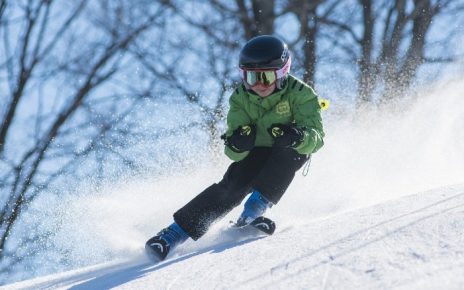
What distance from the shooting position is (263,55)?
3.72m

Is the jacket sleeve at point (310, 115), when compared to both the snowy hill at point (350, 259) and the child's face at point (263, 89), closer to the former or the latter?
the child's face at point (263, 89)

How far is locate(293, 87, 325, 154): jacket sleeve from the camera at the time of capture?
12.4ft

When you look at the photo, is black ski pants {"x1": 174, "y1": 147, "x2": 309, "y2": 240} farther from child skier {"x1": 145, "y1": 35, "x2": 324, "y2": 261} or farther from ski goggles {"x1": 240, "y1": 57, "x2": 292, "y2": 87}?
ski goggles {"x1": 240, "y1": 57, "x2": 292, "y2": 87}

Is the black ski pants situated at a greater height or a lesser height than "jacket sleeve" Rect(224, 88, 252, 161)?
lesser

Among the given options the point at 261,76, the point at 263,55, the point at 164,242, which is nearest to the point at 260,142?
the point at 261,76

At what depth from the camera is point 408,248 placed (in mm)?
2021

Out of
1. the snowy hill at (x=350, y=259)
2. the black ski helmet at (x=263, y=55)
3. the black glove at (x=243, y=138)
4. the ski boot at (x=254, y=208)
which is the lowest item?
the snowy hill at (x=350, y=259)

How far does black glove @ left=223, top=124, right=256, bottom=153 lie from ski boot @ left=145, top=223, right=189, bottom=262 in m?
0.60

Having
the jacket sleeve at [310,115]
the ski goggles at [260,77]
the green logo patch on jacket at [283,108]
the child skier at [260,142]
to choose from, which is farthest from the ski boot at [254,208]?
the ski goggles at [260,77]

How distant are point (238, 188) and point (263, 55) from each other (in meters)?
0.84

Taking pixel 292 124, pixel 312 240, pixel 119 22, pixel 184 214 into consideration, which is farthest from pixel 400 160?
pixel 119 22

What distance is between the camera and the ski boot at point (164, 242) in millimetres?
3355

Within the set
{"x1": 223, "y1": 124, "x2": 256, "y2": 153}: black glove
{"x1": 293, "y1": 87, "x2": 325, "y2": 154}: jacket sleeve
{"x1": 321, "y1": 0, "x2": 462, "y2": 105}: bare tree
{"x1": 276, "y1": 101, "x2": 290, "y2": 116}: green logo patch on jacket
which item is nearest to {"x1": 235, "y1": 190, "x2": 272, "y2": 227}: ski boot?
{"x1": 223, "y1": 124, "x2": 256, "y2": 153}: black glove

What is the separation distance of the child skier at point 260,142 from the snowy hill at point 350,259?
22.2 inches
